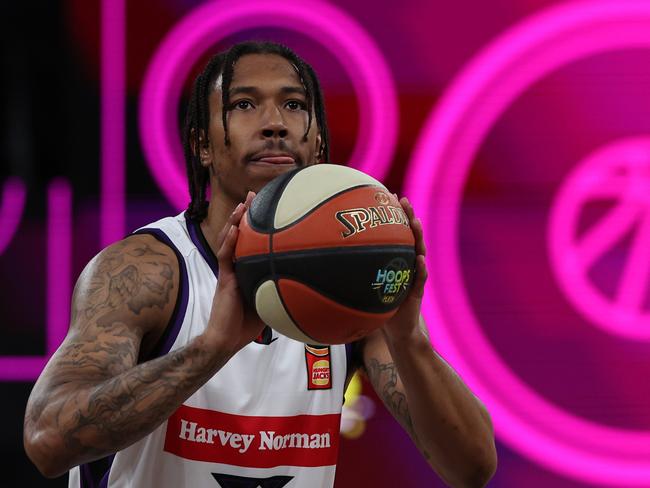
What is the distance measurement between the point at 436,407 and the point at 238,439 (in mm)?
540

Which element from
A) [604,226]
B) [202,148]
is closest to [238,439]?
[202,148]

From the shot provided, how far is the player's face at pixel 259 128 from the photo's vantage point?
9.10 feet

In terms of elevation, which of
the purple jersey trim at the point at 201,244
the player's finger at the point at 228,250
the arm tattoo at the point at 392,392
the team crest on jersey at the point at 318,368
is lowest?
the arm tattoo at the point at 392,392

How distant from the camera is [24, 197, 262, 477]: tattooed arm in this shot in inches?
86.4

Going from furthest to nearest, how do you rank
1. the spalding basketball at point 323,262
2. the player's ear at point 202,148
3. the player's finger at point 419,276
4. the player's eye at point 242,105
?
the player's ear at point 202,148 → the player's eye at point 242,105 → the player's finger at point 419,276 → the spalding basketball at point 323,262

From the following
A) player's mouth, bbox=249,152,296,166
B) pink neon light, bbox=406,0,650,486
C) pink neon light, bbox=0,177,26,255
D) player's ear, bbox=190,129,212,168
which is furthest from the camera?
pink neon light, bbox=0,177,26,255

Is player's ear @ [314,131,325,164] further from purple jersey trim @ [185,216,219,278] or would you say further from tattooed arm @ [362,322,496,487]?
tattooed arm @ [362,322,496,487]

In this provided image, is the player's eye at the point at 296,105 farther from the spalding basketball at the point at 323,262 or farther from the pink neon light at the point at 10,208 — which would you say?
the pink neon light at the point at 10,208

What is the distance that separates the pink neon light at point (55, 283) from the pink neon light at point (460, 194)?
153 centimetres

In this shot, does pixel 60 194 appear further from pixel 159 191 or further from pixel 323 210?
pixel 323 210

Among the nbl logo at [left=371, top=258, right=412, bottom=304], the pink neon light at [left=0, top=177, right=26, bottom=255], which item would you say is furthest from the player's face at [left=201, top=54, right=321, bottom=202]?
the pink neon light at [left=0, top=177, right=26, bottom=255]

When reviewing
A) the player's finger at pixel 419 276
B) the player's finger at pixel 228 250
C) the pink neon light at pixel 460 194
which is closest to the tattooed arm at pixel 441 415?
the player's finger at pixel 419 276

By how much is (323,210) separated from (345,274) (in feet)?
0.50

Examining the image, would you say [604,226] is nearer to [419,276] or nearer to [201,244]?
[201,244]
